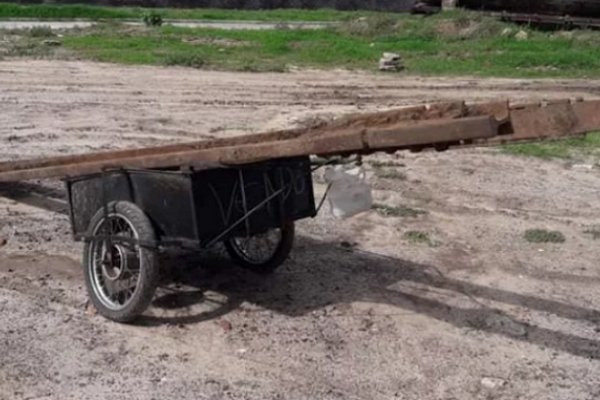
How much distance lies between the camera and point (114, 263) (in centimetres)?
679

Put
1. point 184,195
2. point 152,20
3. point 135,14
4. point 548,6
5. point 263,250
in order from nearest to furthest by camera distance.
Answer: point 184,195
point 263,250
point 548,6
point 152,20
point 135,14

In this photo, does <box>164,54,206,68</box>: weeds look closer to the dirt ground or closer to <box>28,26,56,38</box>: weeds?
<box>28,26,56,38</box>: weeds

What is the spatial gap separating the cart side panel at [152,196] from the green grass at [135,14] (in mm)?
30425

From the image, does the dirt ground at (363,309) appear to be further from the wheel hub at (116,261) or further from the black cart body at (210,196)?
the black cart body at (210,196)

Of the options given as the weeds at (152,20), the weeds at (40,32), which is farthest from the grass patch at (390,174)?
the weeds at (152,20)

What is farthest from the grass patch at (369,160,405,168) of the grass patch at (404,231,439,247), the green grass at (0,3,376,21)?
the green grass at (0,3,376,21)

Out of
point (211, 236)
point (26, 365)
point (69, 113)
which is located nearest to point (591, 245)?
point (211, 236)

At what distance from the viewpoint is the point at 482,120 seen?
202 inches

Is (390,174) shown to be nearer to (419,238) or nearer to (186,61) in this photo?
(419,238)

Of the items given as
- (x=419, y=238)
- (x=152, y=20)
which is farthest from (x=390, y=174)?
(x=152, y=20)

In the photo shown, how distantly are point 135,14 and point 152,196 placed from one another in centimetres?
3337

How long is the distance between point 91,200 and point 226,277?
1.08 meters

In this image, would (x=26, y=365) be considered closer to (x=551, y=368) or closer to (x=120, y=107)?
(x=551, y=368)

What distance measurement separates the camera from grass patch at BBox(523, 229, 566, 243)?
28.8ft
